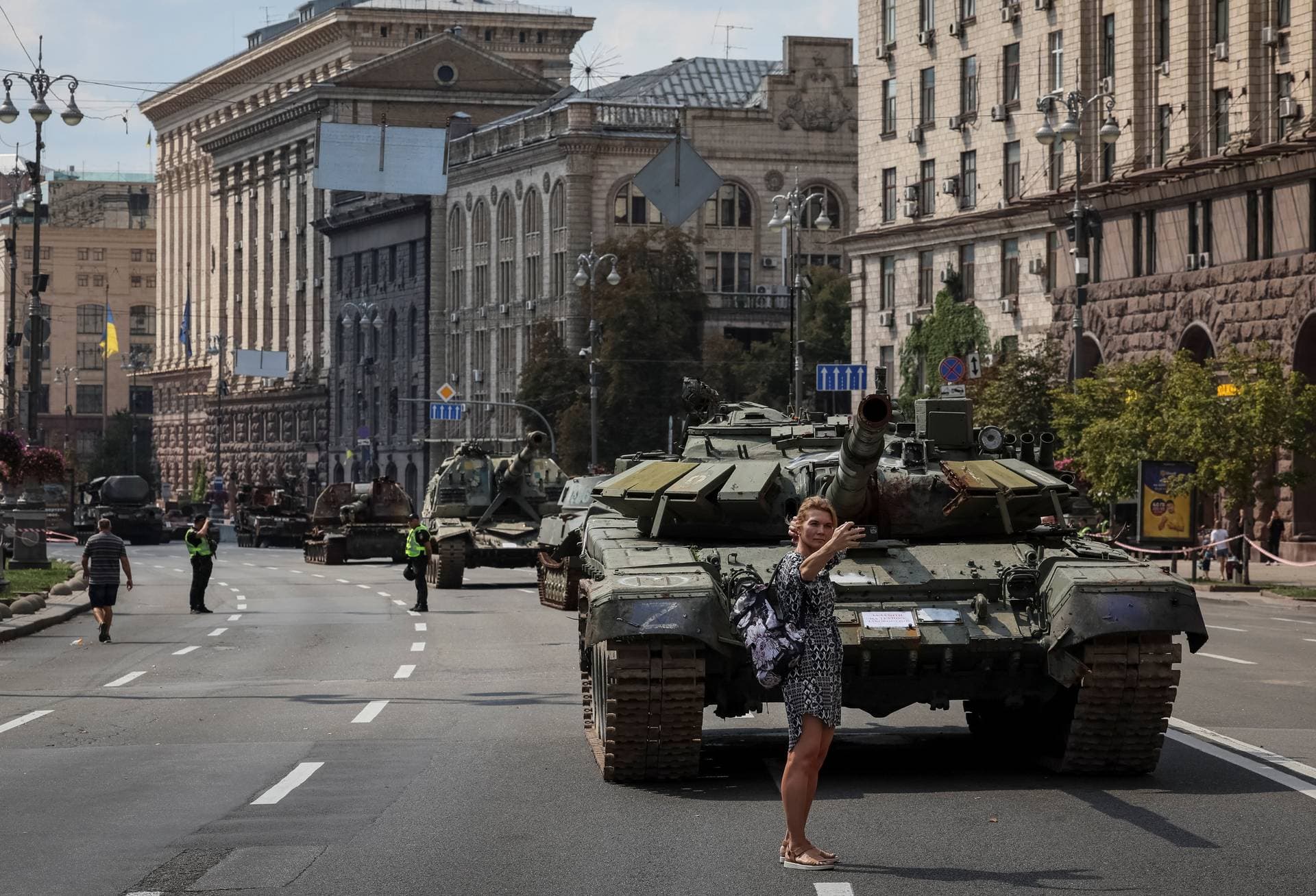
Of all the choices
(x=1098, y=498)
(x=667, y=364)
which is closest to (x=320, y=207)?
(x=667, y=364)

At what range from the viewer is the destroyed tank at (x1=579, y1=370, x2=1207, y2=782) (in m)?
13.0

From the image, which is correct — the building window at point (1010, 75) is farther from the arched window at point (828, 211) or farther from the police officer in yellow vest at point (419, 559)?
the arched window at point (828, 211)

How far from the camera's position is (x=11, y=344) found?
50000 mm

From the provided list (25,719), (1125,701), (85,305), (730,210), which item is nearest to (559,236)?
(730,210)

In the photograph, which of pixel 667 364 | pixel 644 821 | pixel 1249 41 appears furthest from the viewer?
pixel 667 364

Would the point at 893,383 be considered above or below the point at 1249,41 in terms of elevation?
below

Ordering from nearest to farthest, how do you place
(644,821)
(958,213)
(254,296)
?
(644,821) < (958,213) < (254,296)

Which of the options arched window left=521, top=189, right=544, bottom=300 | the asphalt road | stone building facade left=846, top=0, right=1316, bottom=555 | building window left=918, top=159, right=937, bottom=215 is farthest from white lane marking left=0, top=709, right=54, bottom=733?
arched window left=521, top=189, right=544, bottom=300

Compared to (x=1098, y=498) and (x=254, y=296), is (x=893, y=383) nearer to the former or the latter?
(x=1098, y=498)

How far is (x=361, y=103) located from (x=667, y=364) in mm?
34667

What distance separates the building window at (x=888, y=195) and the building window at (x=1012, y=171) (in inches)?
266

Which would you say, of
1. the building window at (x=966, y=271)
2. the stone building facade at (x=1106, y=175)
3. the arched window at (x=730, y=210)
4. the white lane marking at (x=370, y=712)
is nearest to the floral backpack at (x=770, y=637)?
the white lane marking at (x=370, y=712)

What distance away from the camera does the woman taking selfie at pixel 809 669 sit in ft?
33.7

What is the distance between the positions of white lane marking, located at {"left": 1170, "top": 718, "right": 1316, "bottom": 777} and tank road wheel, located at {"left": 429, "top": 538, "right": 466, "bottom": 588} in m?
25.7
